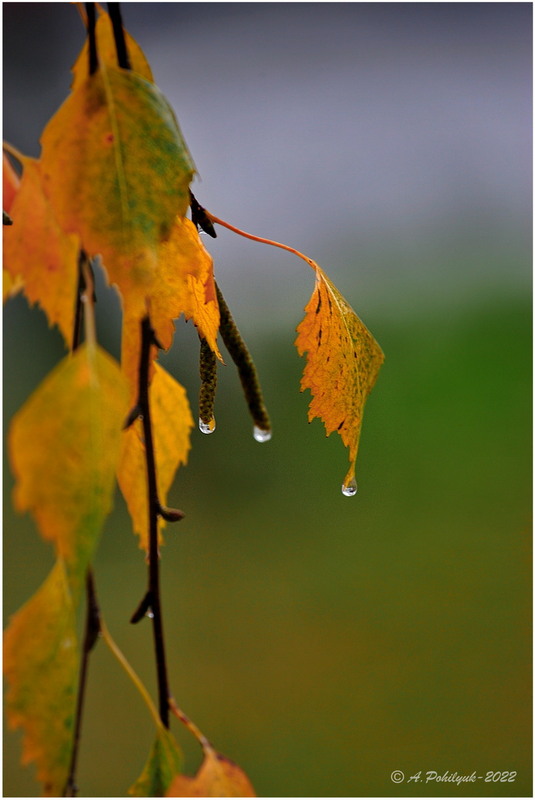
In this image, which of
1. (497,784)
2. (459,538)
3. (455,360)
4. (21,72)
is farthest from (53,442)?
(21,72)

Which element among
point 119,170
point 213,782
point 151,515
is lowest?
point 213,782

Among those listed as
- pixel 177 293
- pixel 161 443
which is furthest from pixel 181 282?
pixel 161 443

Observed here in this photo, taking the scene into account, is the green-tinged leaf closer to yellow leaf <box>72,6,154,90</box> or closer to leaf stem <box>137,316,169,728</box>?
leaf stem <box>137,316,169,728</box>

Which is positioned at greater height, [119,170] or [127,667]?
[119,170]

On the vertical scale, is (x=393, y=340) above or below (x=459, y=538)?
above

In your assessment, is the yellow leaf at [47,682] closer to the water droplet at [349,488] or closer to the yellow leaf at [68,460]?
the yellow leaf at [68,460]

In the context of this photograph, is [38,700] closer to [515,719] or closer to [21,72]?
[515,719]

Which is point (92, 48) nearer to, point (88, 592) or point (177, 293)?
point (177, 293)

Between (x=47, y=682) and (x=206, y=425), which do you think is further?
(x=206, y=425)
